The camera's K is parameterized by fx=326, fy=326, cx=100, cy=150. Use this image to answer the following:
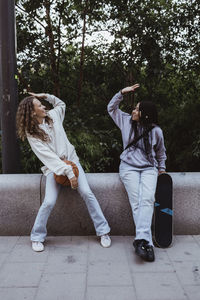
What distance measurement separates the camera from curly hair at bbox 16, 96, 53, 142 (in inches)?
144

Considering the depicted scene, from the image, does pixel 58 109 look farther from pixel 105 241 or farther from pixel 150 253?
pixel 150 253

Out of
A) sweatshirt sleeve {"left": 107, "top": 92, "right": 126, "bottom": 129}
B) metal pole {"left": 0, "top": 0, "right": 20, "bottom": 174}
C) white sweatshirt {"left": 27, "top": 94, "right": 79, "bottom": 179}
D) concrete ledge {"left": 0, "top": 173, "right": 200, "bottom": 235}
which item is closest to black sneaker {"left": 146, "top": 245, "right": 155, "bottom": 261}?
concrete ledge {"left": 0, "top": 173, "right": 200, "bottom": 235}

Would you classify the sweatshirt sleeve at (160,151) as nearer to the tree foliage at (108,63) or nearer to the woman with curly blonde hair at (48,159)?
the woman with curly blonde hair at (48,159)

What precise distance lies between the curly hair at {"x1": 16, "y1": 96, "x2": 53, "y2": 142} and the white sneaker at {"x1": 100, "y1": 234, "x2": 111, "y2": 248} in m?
1.28

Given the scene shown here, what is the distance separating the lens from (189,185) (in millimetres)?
3920

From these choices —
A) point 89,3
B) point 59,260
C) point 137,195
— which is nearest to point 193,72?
point 89,3

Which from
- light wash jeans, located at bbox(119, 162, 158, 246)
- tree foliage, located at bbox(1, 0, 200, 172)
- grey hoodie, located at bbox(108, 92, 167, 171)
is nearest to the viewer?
light wash jeans, located at bbox(119, 162, 158, 246)

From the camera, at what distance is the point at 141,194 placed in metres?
3.63

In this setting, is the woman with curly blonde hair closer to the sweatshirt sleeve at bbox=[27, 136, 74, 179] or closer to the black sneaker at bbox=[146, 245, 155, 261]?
the sweatshirt sleeve at bbox=[27, 136, 74, 179]

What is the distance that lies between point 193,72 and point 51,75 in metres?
3.02

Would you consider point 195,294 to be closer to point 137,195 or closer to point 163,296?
point 163,296

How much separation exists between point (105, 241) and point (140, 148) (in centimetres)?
114

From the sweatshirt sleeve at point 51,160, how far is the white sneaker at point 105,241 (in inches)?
31.5

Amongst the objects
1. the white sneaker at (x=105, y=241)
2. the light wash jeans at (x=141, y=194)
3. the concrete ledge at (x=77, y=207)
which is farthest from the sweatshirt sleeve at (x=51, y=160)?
the white sneaker at (x=105, y=241)
